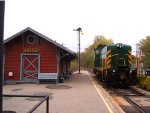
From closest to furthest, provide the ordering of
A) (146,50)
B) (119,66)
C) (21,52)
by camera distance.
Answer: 1. (119,66)
2. (21,52)
3. (146,50)

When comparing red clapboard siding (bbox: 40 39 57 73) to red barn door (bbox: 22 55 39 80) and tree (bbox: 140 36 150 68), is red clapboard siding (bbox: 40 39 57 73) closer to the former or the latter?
red barn door (bbox: 22 55 39 80)

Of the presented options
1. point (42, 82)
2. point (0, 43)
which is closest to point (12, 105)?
point (0, 43)

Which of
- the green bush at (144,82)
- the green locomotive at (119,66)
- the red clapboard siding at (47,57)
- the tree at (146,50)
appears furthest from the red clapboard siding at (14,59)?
the tree at (146,50)

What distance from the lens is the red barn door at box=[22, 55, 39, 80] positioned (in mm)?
24047

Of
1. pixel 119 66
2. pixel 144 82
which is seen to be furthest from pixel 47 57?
pixel 144 82

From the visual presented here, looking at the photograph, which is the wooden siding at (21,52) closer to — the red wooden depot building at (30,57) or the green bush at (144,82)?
the red wooden depot building at (30,57)

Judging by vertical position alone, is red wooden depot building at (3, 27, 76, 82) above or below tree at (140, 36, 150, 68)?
below

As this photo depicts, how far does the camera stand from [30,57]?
24125 millimetres

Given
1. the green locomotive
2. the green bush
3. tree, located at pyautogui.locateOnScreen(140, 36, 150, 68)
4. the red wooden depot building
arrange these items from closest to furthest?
the green bush
the green locomotive
the red wooden depot building
tree, located at pyautogui.locateOnScreen(140, 36, 150, 68)

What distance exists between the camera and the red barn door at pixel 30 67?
78.9 ft

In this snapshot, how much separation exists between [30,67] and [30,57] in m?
0.79

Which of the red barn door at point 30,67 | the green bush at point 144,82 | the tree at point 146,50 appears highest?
the tree at point 146,50

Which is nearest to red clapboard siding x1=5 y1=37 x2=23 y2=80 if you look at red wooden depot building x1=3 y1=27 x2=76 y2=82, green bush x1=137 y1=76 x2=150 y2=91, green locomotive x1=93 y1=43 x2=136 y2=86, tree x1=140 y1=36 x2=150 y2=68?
red wooden depot building x1=3 y1=27 x2=76 y2=82

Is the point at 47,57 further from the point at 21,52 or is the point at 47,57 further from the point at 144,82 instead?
the point at 144,82
